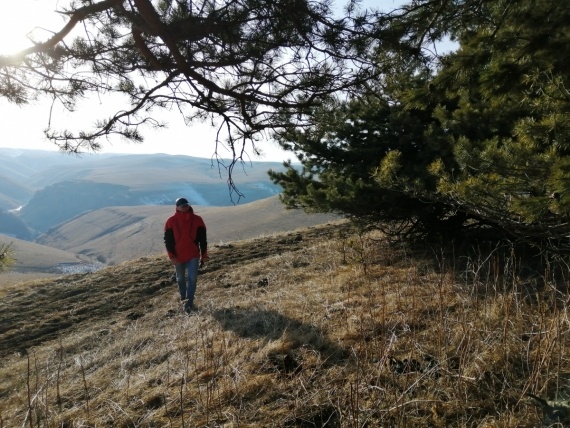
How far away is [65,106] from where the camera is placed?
4816 millimetres

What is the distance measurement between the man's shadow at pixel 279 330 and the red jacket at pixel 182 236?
1111mm

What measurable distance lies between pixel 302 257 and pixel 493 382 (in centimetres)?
623

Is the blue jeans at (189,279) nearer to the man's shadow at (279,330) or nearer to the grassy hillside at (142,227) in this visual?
the man's shadow at (279,330)

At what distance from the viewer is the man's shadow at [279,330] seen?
399cm

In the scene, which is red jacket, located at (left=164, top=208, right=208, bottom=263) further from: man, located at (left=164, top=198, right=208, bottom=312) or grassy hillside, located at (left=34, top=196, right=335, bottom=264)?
grassy hillside, located at (left=34, top=196, right=335, bottom=264)

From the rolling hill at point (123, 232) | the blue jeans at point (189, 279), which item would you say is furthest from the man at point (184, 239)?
the rolling hill at point (123, 232)

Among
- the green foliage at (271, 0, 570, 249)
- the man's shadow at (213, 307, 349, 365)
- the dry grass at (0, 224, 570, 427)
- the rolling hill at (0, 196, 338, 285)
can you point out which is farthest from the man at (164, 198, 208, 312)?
the rolling hill at (0, 196, 338, 285)

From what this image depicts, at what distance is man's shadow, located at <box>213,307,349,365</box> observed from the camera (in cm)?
399

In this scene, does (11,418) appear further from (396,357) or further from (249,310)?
(396,357)

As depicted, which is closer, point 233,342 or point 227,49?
point 227,49

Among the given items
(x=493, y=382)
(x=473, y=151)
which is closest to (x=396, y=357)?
(x=493, y=382)

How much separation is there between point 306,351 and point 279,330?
0.90 m

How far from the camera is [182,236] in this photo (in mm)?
6980

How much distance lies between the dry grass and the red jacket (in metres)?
0.88
